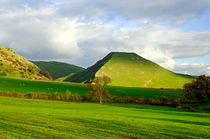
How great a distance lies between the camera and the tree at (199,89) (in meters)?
92.8

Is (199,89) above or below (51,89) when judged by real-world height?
above

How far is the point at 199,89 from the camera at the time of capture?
95125 millimetres

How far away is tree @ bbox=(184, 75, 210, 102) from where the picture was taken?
3652 inches

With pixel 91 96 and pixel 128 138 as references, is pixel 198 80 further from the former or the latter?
pixel 128 138

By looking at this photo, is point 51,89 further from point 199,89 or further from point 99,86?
point 199,89

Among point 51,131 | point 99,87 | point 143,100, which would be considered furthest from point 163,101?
point 51,131

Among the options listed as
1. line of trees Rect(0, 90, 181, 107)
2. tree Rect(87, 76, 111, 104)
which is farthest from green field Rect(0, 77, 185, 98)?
tree Rect(87, 76, 111, 104)

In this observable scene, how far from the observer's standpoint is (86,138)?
16984 mm

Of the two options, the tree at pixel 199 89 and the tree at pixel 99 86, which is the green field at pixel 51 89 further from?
the tree at pixel 199 89

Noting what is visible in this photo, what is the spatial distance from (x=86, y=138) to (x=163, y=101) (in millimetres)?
92844

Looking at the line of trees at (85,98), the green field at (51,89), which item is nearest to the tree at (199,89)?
the line of trees at (85,98)

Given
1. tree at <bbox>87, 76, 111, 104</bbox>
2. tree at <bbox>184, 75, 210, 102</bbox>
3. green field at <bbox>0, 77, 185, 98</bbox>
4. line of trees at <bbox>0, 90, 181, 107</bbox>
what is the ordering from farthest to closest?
1. green field at <bbox>0, 77, 185, 98</bbox>
2. tree at <bbox>87, 76, 111, 104</bbox>
3. tree at <bbox>184, 75, 210, 102</bbox>
4. line of trees at <bbox>0, 90, 181, 107</bbox>

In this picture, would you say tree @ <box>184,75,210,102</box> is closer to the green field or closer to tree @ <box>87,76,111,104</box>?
the green field

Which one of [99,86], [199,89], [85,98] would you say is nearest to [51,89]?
[85,98]
